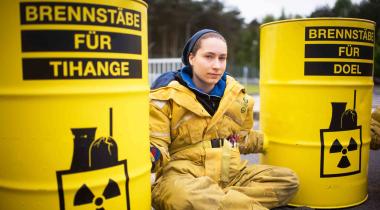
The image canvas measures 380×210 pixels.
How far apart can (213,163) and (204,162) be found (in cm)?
6

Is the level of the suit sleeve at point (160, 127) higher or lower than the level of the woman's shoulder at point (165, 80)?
Answer: lower

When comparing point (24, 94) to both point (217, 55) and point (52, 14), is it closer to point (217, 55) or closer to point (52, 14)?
point (52, 14)

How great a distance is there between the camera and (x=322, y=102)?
251 cm

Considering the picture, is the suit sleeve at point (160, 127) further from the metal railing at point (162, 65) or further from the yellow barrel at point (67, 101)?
the metal railing at point (162, 65)

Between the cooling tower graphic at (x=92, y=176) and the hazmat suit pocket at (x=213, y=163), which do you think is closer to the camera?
the cooling tower graphic at (x=92, y=176)

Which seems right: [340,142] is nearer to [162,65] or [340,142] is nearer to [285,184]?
[285,184]

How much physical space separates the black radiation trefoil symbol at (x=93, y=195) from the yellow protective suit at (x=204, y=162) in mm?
492

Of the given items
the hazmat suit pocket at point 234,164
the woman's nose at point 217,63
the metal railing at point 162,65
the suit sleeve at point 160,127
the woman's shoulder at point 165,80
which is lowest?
the hazmat suit pocket at point 234,164

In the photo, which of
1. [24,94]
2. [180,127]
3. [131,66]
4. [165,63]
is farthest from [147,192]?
[165,63]

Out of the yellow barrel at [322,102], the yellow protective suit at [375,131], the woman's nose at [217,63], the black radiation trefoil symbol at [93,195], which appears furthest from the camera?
the yellow protective suit at [375,131]

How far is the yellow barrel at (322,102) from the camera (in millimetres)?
2455

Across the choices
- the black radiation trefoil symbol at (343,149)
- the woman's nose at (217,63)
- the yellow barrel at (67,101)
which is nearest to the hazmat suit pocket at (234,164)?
the woman's nose at (217,63)

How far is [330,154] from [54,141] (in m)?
1.84

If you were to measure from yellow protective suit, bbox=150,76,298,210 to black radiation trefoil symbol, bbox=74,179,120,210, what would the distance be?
49 centimetres
